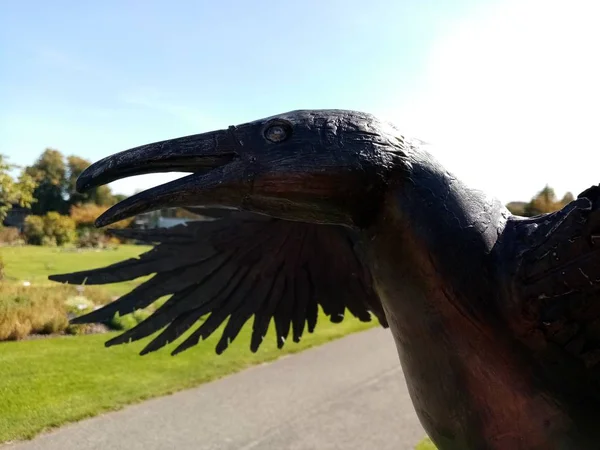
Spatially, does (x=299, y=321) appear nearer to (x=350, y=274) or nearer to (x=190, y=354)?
(x=350, y=274)

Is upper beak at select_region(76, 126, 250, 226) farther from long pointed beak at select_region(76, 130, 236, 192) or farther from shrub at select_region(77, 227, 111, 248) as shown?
shrub at select_region(77, 227, 111, 248)

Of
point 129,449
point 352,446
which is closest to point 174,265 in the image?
point 129,449

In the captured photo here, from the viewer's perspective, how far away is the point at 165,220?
4409cm

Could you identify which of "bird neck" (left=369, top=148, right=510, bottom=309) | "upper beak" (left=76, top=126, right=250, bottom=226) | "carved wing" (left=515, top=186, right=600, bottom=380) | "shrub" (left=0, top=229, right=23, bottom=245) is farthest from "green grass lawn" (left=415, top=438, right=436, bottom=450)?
"shrub" (left=0, top=229, right=23, bottom=245)

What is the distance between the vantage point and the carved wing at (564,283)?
5.24 feet

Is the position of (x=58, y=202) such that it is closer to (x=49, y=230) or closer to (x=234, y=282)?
(x=49, y=230)

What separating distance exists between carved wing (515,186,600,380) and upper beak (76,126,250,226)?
99 cm

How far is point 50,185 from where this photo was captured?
1917 inches

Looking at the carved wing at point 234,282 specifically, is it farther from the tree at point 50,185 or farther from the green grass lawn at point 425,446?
the tree at point 50,185

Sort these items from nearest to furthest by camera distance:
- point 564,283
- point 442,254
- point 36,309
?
point 564,283 → point 442,254 → point 36,309

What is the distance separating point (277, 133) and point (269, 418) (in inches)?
218

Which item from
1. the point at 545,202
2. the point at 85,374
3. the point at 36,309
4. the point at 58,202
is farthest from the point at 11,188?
the point at 58,202

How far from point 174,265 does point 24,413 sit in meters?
4.56

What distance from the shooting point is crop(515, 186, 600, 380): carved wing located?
1599 millimetres
